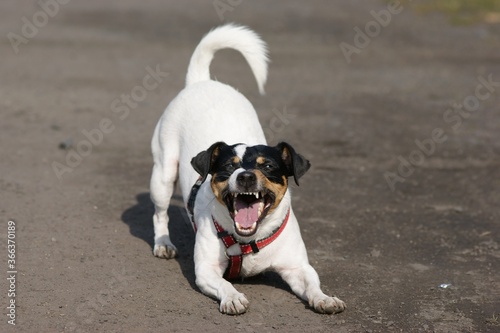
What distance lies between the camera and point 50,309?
17.2ft

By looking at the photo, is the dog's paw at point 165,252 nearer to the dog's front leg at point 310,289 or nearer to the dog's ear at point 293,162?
the dog's front leg at point 310,289

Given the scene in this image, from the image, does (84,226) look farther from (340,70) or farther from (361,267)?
(340,70)

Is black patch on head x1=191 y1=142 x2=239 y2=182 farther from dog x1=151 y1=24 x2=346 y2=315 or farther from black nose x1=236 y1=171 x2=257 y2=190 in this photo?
black nose x1=236 y1=171 x2=257 y2=190

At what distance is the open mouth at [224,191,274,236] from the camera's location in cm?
531

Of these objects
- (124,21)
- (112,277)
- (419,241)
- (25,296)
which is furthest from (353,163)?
(124,21)

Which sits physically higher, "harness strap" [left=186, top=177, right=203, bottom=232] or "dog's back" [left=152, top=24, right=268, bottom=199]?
"dog's back" [left=152, top=24, right=268, bottom=199]

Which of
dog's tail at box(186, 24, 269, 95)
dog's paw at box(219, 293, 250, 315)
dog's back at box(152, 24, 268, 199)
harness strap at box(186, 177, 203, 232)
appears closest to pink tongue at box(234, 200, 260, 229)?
dog's paw at box(219, 293, 250, 315)

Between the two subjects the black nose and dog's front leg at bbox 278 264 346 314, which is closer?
the black nose

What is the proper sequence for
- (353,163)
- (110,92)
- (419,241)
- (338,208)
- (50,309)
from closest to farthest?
(50,309) < (419,241) < (338,208) < (353,163) < (110,92)

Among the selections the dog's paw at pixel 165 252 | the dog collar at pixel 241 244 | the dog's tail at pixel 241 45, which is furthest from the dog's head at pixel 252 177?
the dog's tail at pixel 241 45

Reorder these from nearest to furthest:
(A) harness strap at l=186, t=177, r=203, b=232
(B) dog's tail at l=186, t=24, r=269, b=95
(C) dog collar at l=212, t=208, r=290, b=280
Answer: (C) dog collar at l=212, t=208, r=290, b=280 < (A) harness strap at l=186, t=177, r=203, b=232 < (B) dog's tail at l=186, t=24, r=269, b=95

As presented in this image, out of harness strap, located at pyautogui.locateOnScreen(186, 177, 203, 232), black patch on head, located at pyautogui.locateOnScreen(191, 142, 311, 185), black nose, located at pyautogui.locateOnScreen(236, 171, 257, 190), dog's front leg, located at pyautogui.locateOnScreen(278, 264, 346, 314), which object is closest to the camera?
black nose, located at pyautogui.locateOnScreen(236, 171, 257, 190)

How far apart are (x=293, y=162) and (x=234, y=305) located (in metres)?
0.96

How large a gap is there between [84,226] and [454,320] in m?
3.13
